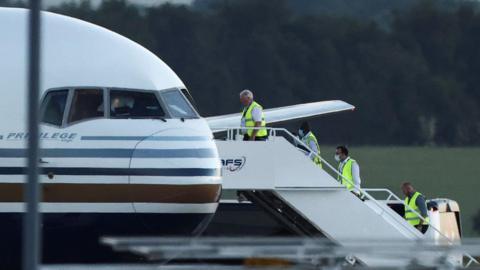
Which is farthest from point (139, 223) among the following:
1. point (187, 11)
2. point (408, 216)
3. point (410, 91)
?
point (410, 91)

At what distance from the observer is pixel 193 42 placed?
32.5 meters

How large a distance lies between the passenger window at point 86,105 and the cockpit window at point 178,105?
826 millimetres

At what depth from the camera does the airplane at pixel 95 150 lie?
1709 cm

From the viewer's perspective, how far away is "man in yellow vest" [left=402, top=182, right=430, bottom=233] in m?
24.2

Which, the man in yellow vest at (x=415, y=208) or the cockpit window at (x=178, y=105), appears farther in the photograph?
the man in yellow vest at (x=415, y=208)

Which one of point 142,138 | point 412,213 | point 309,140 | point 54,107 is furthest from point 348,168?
point 54,107

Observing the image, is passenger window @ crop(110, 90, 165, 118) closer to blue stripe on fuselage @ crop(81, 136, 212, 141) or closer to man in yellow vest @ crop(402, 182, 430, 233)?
blue stripe on fuselage @ crop(81, 136, 212, 141)

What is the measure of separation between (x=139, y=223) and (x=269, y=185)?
14.1 feet

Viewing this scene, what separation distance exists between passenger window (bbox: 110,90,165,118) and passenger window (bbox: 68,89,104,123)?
150 millimetres

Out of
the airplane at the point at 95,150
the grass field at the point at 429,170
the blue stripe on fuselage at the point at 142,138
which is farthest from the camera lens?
the grass field at the point at 429,170

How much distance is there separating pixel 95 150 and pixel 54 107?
2.45ft

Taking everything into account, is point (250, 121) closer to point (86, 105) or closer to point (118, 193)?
point (86, 105)

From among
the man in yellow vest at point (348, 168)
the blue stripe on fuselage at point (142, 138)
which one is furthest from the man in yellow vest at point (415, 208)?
the blue stripe on fuselage at point (142, 138)

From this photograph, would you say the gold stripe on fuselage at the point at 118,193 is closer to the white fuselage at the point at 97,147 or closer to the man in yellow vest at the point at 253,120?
the white fuselage at the point at 97,147
